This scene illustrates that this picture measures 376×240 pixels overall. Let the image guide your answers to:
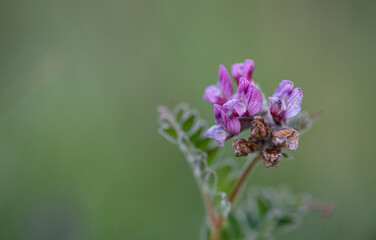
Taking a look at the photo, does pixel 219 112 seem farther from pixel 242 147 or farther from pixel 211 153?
pixel 211 153

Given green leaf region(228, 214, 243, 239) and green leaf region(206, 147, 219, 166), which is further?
green leaf region(228, 214, 243, 239)

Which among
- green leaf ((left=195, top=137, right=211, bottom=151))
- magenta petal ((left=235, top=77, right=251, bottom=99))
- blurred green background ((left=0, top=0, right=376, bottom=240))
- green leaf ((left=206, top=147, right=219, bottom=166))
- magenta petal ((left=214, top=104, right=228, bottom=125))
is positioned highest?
blurred green background ((left=0, top=0, right=376, bottom=240))

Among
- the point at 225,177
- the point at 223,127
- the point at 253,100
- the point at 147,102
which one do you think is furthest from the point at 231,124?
the point at 147,102

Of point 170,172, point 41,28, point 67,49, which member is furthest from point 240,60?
point 41,28

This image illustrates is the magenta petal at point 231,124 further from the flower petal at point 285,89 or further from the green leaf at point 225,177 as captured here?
the green leaf at point 225,177

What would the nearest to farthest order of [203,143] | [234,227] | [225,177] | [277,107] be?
1. [277,107]
2. [203,143]
3. [225,177]
4. [234,227]

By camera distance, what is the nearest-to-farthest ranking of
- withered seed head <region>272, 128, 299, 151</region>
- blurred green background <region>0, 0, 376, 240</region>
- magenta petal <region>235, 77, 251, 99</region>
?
1. withered seed head <region>272, 128, 299, 151</region>
2. magenta petal <region>235, 77, 251, 99</region>
3. blurred green background <region>0, 0, 376, 240</region>

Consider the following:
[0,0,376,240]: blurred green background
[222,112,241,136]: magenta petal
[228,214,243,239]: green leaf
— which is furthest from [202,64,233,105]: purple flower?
[0,0,376,240]: blurred green background

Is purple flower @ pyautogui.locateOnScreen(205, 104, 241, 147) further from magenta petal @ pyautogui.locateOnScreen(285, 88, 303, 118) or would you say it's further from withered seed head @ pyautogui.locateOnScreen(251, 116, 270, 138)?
magenta petal @ pyautogui.locateOnScreen(285, 88, 303, 118)
